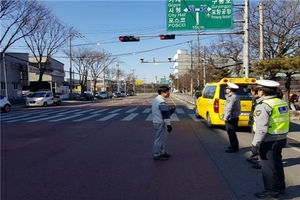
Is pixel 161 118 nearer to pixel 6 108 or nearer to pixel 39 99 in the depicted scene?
pixel 6 108

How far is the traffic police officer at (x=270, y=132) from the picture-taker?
4230 mm

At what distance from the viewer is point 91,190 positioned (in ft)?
15.6

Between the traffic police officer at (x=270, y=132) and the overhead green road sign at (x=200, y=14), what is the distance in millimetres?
14597

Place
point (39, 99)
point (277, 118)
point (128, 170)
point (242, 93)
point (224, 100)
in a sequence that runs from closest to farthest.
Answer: point (277, 118)
point (128, 170)
point (224, 100)
point (242, 93)
point (39, 99)

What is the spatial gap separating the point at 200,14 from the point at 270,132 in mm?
15106

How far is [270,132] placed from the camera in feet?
14.0

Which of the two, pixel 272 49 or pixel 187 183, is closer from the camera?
pixel 187 183

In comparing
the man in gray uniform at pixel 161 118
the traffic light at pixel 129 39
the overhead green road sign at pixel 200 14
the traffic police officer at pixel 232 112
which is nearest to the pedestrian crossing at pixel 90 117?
the traffic light at pixel 129 39

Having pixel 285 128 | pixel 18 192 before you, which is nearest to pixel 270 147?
pixel 285 128

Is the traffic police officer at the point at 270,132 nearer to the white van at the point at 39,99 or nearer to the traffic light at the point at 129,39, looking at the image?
the traffic light at the point at 129,39

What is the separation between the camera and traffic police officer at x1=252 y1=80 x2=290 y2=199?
4.23 m

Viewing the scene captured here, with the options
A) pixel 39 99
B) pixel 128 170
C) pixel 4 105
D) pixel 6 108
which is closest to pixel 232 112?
pixel 128 170

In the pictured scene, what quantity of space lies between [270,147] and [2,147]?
7.39 m

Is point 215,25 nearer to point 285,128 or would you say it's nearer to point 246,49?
point 246,49
